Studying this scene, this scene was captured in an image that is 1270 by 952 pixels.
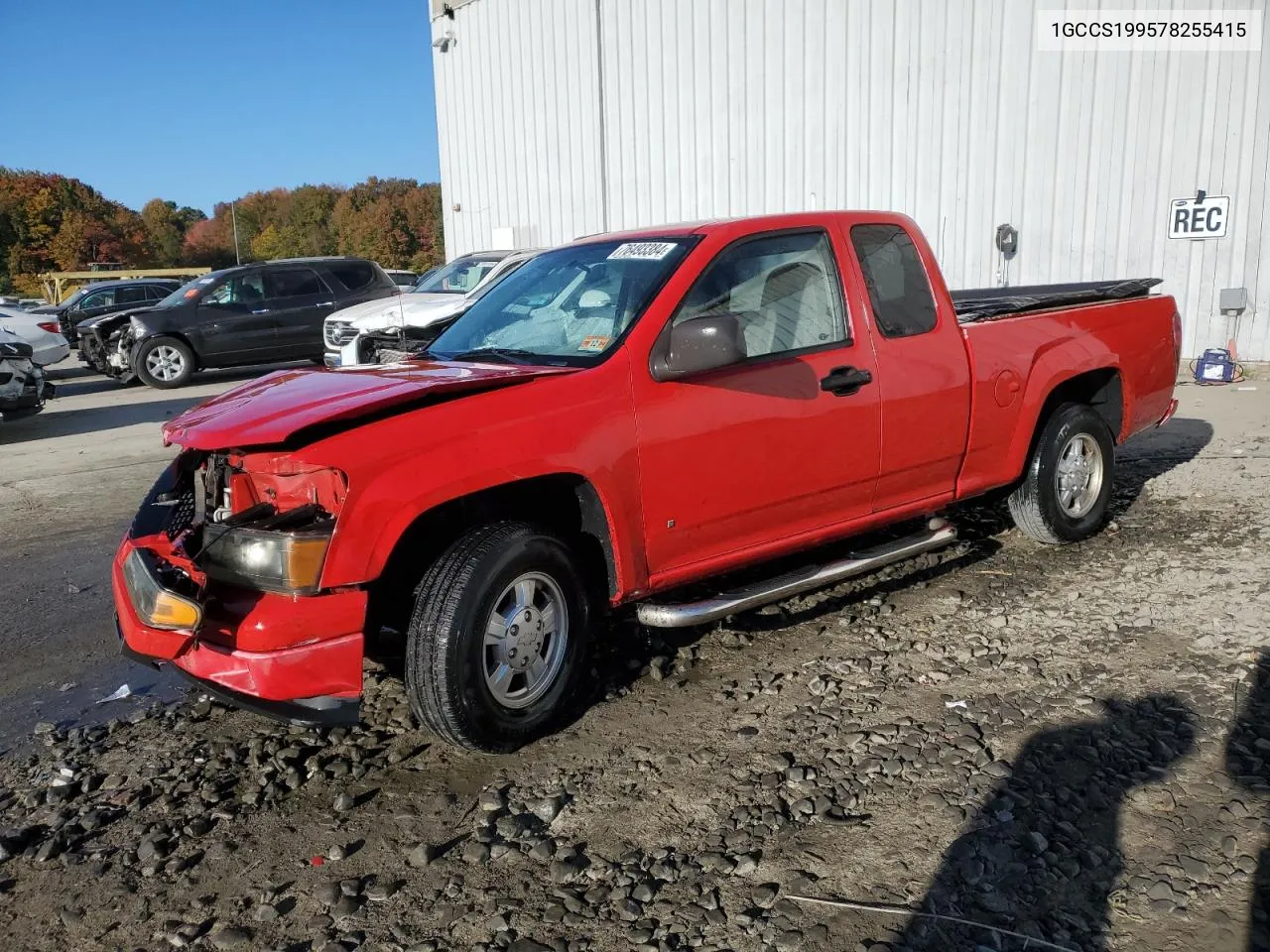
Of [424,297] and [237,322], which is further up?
[424,297]

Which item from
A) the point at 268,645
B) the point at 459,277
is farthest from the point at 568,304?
the point at 459,277

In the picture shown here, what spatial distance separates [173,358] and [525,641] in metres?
14.0

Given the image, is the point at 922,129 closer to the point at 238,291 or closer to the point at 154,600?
the point at 238,291

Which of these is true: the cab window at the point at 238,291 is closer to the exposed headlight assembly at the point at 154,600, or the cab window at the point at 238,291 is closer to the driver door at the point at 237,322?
the driver door at the point at 237,322

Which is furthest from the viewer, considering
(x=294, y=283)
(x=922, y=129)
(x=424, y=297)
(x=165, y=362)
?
(x=294, y=283)

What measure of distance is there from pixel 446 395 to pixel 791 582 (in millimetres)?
1642

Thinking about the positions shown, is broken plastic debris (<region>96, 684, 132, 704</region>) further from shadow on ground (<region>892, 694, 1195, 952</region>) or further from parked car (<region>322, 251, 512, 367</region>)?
parked car (<region>322, 251, 512, 367</region>)

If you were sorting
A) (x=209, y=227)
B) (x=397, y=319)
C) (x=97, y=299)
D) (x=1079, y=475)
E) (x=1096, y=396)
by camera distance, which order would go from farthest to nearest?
(x=209, y=227) < (x=97, y=299) < (x=397, y=319) < (x=1096, y=396) < (x=1079, y=475)

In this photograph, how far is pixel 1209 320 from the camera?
45.2ft

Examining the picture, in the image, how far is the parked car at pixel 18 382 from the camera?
1134 cm

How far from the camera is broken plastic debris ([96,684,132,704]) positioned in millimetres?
4262

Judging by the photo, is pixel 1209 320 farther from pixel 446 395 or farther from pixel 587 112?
pixel 446 395

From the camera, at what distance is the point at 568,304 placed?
4.30m

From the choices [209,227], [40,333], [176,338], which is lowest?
[176,338]
